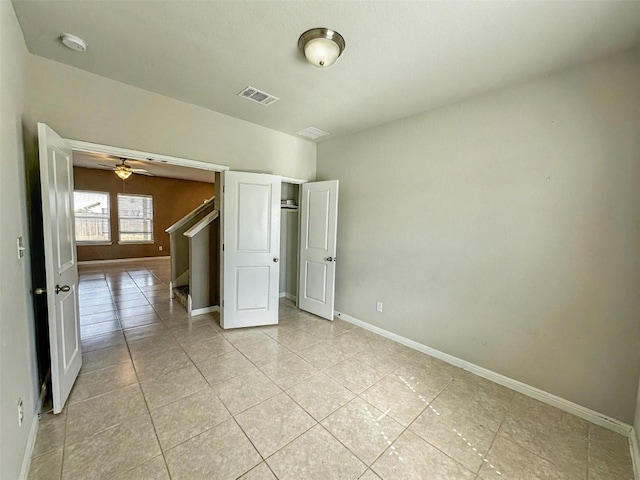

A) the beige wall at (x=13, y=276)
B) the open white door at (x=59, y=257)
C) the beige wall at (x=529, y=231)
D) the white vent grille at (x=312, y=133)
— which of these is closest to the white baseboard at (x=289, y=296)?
the beige wall at (x=529, y=231)

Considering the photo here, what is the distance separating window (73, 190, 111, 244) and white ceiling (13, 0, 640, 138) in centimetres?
668

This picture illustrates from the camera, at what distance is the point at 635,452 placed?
1.67 meters

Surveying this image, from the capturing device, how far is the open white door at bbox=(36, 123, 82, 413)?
1733mm

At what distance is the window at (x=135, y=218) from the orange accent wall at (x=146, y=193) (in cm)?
11

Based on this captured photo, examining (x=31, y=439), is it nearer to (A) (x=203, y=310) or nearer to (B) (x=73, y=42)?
(A) (x=203, y=310)

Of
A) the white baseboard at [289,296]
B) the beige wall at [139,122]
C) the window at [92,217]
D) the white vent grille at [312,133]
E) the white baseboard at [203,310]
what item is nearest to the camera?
the beige wall at [139,122]

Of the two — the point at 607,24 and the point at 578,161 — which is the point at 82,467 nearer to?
the point at 578,161

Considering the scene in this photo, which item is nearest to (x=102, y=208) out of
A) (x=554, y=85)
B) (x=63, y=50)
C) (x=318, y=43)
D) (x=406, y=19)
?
(x=63, y=50)

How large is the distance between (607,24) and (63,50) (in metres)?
3.84

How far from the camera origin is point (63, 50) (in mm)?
2014

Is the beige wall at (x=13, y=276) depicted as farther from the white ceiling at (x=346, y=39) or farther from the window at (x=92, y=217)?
the window at (x=92, y=217)

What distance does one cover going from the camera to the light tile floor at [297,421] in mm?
1529

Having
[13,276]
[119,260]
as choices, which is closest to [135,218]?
[119,260]

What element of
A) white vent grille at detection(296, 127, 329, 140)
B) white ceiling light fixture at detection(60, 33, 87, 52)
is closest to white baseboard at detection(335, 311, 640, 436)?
white vent grille at detection(296, 127, 329, 140)
